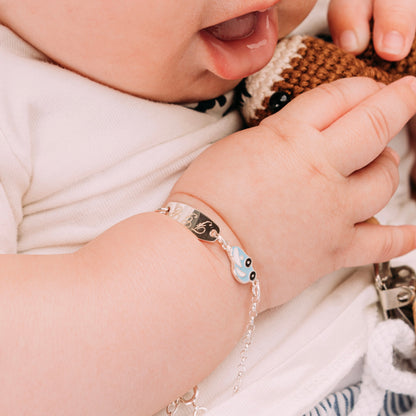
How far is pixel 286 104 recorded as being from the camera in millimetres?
688

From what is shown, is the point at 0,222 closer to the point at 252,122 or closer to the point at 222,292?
the point at 222,292

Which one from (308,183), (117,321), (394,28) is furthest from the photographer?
(394,28)

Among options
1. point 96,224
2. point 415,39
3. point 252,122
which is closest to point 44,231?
point 96,224

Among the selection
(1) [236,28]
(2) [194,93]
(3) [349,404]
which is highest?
(1) [236,28]

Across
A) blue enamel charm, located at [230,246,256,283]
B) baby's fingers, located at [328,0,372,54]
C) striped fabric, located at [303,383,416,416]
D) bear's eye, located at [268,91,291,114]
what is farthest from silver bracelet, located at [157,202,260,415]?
baby's fingers, located at [328,0,372,54]

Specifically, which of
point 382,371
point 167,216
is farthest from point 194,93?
point 382,371

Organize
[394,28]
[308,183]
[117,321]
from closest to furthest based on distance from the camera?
[117,321] → [308,183] → [394,28]

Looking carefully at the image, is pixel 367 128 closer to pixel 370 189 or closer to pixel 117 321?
pixel 370 189

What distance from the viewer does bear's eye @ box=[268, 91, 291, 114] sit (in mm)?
691

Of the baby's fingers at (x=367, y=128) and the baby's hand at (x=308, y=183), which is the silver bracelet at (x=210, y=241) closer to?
the baby's hand at (x=308, y=183)

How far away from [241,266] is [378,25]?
0.45 meters

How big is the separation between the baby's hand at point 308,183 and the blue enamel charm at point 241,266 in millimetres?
30

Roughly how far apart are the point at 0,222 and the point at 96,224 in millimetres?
121

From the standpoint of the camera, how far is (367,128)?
0.62 m
